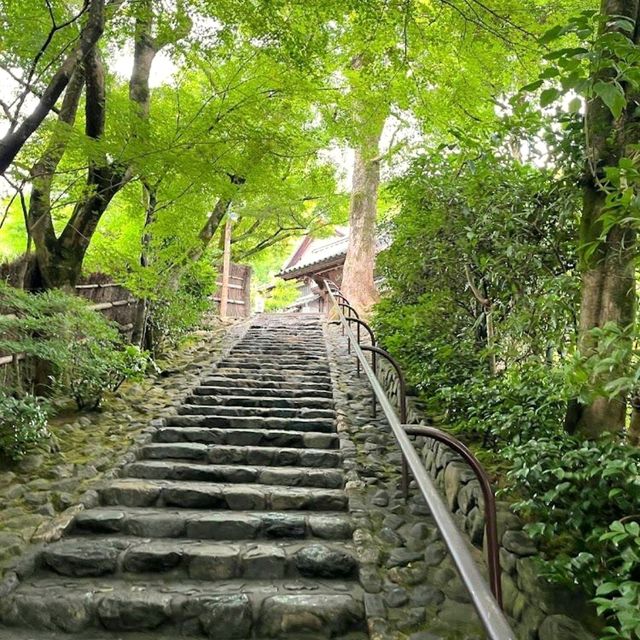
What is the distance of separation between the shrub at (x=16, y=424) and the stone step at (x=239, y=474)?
81cm

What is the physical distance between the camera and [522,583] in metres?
2.27

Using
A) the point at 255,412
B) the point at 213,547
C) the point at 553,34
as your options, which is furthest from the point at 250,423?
the point at 553,34

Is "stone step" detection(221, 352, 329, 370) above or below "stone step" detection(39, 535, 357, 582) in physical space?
above

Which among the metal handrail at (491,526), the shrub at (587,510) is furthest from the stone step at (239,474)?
the metal handrail at (491,526)

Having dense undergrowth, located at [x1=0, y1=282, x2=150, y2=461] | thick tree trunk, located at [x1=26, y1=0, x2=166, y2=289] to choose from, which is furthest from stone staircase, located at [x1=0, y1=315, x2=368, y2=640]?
thick tree trunk, located at [x1=26, y1=0, x2=166, y2=289]

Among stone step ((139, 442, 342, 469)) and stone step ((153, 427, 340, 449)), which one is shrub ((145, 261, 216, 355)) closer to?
stone step ((153, 427, 340, 449))

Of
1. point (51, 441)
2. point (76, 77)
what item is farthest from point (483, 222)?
point (76, 77)

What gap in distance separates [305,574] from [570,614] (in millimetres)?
1482

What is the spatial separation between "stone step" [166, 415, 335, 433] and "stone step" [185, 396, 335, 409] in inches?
24.3

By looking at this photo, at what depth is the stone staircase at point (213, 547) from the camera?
2508 mm

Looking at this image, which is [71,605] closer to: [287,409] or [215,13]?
[287,409]

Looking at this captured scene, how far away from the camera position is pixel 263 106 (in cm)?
583

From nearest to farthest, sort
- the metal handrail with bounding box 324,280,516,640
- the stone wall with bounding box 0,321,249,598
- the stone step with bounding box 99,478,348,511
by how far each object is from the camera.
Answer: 1. the metal handrail with bounding box 324,280,516,640
2. the stone wall with bounding box 0,321,249,598
3. the stone step with bounding box 99,478,348,511

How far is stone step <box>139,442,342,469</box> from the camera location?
4.34 meters
